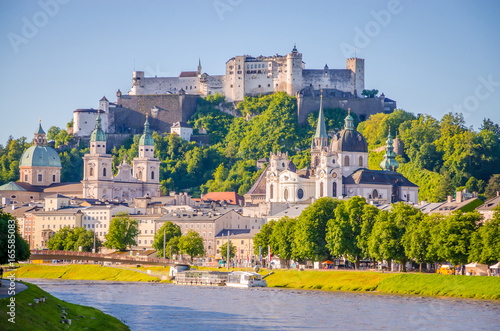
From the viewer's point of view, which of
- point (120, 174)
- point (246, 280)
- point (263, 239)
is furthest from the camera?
point (120, 174)

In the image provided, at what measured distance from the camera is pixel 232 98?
191 metres

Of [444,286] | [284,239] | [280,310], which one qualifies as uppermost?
[284,239]

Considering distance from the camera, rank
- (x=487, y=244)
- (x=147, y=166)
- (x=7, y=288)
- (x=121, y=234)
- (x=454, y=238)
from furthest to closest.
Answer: (x=147, y=166)
(x=121, y=234)
(x=454, y=238)
(x=487, y=244)
(x=7, y=288)

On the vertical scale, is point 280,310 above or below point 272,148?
below

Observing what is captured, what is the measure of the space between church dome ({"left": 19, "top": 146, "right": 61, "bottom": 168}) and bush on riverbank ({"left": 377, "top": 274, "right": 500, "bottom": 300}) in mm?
106190

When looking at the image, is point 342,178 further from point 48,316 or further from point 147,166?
point 48,316

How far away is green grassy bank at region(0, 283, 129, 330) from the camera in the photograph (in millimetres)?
47406

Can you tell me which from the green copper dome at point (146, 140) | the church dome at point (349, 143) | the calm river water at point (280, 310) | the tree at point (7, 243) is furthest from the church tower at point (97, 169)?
the tree at point (7, 243)

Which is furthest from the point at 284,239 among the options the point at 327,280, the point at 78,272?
the point at 78,272

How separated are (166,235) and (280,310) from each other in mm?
55120

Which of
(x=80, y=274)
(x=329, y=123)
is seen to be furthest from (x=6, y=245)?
(x=329, y=123)

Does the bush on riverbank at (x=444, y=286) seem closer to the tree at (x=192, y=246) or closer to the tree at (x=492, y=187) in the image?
the tree at (x=192, y=246)

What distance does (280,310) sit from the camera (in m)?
67.7

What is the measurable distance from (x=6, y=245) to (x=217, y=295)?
20146mm
